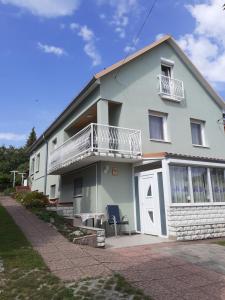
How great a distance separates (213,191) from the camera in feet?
37.9

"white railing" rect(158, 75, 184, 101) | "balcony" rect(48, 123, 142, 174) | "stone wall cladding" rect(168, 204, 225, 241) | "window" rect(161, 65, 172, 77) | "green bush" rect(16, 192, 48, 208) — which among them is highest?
"window" rect(161, 65, 172, 77)

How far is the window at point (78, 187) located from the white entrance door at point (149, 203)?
11.8ft

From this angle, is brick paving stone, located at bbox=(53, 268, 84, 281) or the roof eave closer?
brick paving stone, located at bbox=(53, 268, 84, 281)

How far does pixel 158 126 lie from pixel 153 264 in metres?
9.06

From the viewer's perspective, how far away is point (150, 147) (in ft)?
43.4

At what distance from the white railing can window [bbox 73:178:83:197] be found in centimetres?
626

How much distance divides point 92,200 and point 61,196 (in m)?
5.10

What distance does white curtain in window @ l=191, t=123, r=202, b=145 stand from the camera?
1575cm

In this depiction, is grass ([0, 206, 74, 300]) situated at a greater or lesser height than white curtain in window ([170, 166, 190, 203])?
lesser

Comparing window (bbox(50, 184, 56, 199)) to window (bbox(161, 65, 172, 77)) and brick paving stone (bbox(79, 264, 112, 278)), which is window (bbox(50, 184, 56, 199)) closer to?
window (bbox(161, 65, 172, 77))

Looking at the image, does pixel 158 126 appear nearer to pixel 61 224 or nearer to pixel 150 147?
pixel 150 147

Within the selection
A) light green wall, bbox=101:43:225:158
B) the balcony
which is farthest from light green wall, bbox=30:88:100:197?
the balcony

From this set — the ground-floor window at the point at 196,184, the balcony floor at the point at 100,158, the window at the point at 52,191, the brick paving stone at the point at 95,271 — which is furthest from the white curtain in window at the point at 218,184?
the window at the point at 52,191

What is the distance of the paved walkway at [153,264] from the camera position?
4.88 metres
